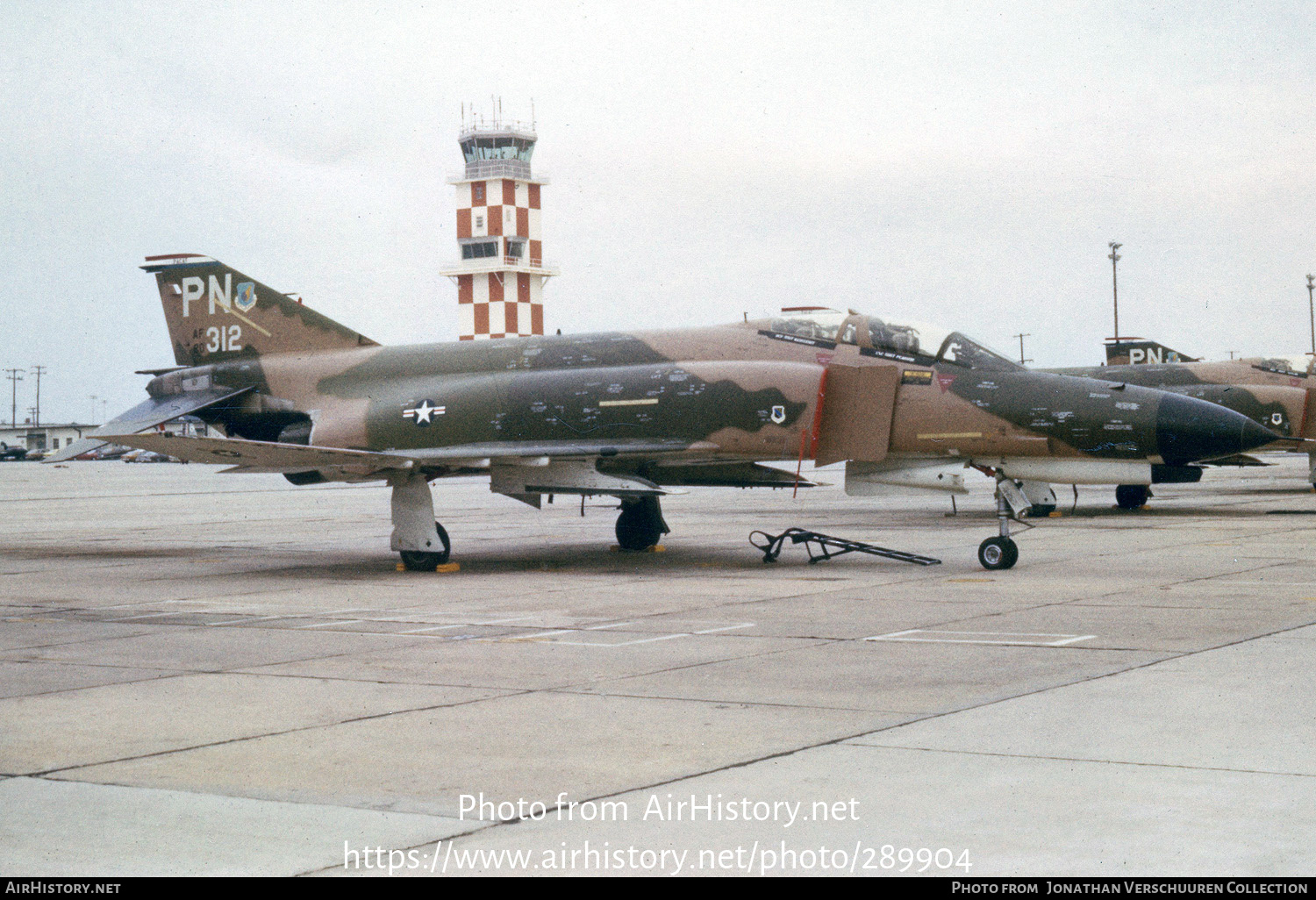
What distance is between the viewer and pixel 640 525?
16.4m

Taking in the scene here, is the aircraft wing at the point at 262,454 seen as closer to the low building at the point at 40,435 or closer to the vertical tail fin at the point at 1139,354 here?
the vertical tail fin at the point at 1139,354

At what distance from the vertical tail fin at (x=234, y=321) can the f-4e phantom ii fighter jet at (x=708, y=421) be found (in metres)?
1.03

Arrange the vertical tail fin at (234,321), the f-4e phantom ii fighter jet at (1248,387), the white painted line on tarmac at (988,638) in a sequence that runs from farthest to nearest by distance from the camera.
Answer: the f-4e phantom ii fighter jet at (1248,387)
the vertical tail fin at (234,321)
the white painted line on tarmac at (988,638)

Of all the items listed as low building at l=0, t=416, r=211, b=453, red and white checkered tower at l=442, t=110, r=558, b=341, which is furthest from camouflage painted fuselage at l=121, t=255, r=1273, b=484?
low building at l=0, t=416, r=211, b=453

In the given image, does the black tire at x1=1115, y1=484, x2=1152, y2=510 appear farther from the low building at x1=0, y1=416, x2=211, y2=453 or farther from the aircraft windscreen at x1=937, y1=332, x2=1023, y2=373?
the low building at x1=0, y1=416, x2=211, y2=453

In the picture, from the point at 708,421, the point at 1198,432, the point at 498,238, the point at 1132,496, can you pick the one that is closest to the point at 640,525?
the point at 708,421

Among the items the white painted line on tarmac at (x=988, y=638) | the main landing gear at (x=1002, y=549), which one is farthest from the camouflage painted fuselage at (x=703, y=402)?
the white painted line on tarmac at (x=988, y=638)

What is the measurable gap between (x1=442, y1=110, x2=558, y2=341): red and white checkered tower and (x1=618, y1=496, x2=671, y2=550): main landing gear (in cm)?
4166

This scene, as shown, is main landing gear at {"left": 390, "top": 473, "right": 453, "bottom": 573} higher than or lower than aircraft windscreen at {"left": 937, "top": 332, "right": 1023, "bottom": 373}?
lower

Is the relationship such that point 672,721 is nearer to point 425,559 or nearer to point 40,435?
point 425,559

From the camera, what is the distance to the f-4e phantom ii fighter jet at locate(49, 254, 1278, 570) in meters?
14.1

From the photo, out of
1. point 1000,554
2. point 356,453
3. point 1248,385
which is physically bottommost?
point 1000,554

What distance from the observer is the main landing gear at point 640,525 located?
16.4 m

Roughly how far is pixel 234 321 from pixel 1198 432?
41.5 feet
